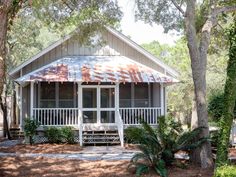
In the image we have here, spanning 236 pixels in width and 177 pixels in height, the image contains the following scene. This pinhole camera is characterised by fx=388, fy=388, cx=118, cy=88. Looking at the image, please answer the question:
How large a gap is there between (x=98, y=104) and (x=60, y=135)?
A: 2.82 metres

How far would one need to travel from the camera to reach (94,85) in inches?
811

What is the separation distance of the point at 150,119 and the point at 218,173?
41.5ft

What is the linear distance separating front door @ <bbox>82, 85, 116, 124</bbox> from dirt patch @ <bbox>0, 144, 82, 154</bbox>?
8.99ft

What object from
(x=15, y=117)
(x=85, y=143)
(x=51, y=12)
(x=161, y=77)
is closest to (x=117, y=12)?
(x=51, y=12)

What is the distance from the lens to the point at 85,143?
18.6m

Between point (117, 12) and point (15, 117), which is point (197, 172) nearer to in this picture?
point (117, 12)

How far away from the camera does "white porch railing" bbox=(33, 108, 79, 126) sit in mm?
19531

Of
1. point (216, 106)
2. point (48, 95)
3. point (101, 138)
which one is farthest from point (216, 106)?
point (48, 95)

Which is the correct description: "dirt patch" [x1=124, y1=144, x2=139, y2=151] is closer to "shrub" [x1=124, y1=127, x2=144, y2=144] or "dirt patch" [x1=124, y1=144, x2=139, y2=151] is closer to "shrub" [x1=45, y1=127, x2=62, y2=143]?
"shrub" [x1=124, y1=127, x2=144, y2=144]

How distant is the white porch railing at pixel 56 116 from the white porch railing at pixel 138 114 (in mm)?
2501

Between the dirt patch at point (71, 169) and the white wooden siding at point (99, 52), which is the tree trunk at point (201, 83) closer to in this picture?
the dirt patch at point (71, 169)

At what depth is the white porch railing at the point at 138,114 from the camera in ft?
66.0

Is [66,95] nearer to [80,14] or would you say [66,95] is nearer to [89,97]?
[89,97]

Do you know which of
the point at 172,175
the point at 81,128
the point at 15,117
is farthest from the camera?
the point at 15,117
